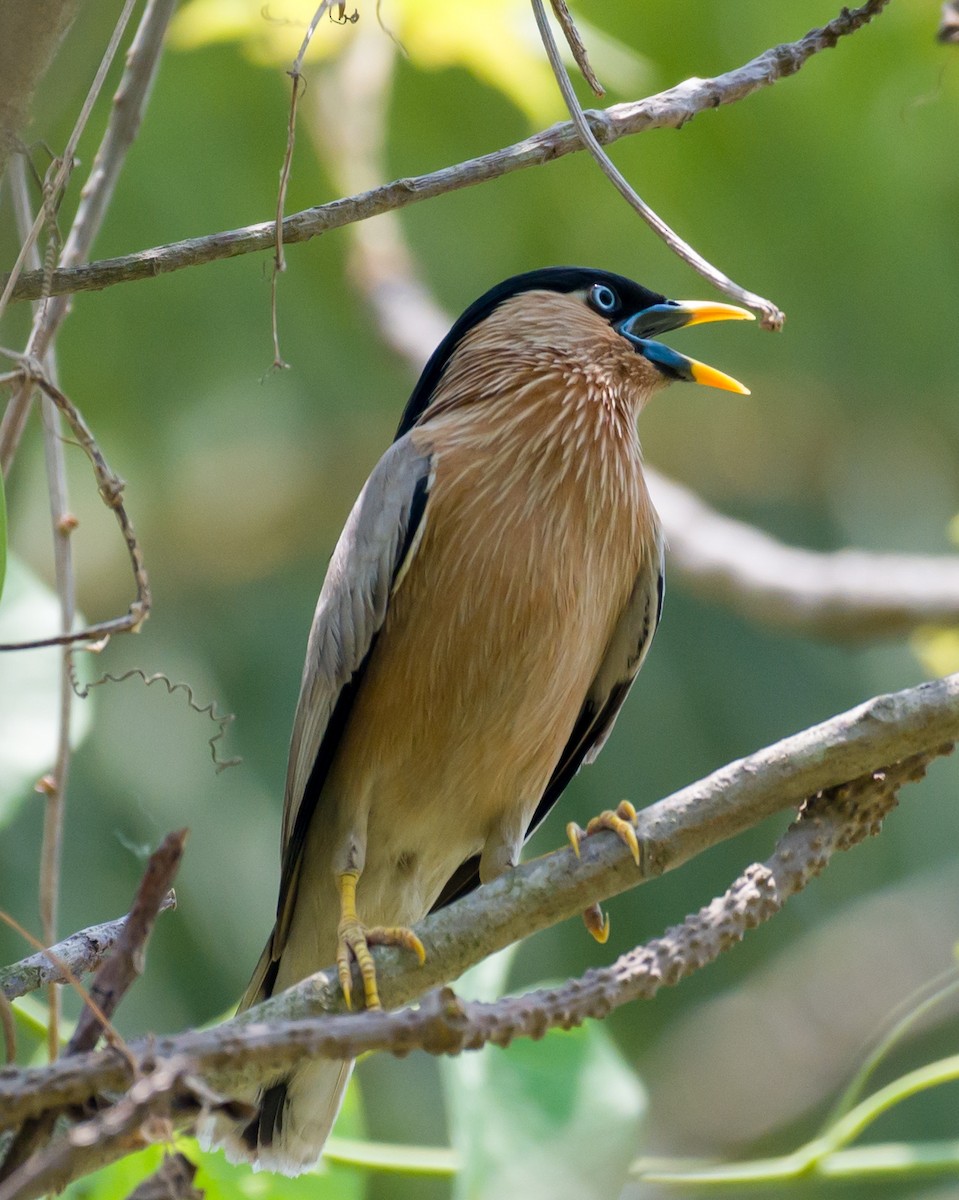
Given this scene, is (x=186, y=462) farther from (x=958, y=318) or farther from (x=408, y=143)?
(x=958, y=318)

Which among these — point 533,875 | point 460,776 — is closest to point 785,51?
point 533,875

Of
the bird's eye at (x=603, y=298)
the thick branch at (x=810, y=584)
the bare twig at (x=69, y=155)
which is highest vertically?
the bird's eye at (x=603, y=298)

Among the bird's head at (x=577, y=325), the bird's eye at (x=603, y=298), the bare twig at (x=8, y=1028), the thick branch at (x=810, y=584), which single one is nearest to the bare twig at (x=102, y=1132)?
the bare twig at (x=8, y=1028)

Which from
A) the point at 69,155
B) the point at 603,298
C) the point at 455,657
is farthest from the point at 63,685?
the point at 603,298

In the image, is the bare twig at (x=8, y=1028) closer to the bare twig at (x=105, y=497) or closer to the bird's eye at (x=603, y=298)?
the bare twig at (x=105, y=497)

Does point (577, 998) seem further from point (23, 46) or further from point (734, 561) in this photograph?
point (734, 561)
